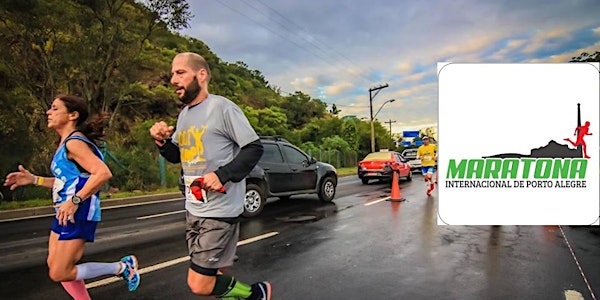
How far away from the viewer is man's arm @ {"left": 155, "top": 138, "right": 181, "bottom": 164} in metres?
2.91

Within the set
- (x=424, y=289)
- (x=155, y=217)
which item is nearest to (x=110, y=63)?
(x=155, y=217)

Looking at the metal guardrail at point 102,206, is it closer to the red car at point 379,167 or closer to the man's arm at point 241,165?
the red car at point 379,167

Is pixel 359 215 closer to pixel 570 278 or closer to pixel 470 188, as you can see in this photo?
pixel 470 188

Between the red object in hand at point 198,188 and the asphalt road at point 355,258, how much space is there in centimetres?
155

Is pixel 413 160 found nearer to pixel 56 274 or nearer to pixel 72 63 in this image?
pixel 72 63

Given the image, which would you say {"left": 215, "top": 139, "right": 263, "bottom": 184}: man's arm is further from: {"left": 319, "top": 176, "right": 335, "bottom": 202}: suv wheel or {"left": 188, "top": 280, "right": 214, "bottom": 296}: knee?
{"left": 319, "top": 176, "right": 335, "bottom": 202}: suv wheel

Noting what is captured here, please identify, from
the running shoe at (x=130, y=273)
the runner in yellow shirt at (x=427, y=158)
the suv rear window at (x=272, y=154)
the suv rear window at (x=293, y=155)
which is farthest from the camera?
the runner in yellow shirt at (x=427, y=158)

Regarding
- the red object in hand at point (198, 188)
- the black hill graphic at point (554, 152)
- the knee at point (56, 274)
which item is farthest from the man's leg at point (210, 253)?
the black hill graphic at point (554, 152)

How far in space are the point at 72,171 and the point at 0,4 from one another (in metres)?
12.4

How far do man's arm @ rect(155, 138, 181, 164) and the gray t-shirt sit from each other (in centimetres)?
19

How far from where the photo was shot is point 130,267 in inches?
135

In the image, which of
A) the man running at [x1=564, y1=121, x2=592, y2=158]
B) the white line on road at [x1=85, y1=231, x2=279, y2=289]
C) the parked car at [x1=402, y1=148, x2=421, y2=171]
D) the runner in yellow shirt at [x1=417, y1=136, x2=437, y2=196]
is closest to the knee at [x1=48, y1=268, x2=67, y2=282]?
the white line on road at [x1=85, y1=231, x2=279, y2=289]

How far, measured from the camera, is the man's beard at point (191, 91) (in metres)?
2.71

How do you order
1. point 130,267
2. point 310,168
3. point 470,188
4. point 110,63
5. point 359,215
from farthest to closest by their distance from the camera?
point 110,63 < point 310,168 < point 359,215 < point 470,188 < point 130,267
